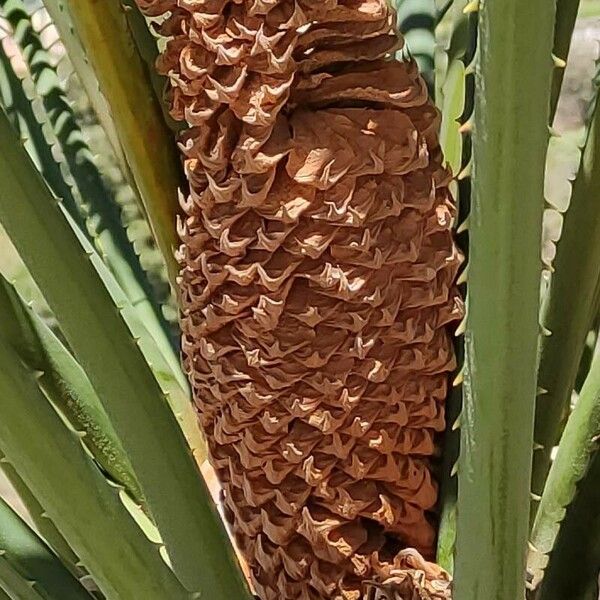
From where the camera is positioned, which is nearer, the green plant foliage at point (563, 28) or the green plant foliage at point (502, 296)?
the green plant foliage at point (502, 296)

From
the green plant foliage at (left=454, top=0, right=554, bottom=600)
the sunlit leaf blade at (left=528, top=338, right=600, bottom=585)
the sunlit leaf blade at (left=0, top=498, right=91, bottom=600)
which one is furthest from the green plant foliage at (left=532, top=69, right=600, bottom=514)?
the sunlit leaf blade at (left=0, top=498, right=91, bottom=600)

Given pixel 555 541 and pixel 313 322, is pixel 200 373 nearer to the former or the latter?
pixel 313 322

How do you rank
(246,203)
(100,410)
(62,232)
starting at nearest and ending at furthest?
(62,232) → (246,203) → (100,410)

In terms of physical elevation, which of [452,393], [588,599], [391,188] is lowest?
[588,599]

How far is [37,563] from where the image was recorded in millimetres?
558

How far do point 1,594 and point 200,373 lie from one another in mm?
143

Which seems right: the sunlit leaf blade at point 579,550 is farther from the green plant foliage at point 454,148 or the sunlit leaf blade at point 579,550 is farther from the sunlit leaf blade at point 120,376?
the sunlit leaf blade at point 120,376

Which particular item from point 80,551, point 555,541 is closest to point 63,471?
point 80,551

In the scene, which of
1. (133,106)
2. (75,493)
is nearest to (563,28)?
(133,106)

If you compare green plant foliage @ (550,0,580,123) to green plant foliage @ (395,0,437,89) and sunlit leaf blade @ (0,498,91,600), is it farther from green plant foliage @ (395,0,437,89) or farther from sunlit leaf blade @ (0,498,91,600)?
sunlit leaf blade @ (0,498,91,600)

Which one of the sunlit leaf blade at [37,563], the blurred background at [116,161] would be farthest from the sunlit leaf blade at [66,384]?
the blurred background at [116,161]

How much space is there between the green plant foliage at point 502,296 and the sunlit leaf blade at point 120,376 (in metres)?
0.11

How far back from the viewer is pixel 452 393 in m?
0.57

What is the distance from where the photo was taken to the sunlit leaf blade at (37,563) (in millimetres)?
550
